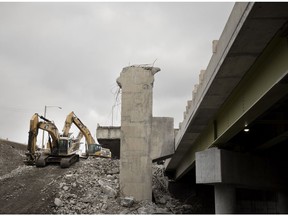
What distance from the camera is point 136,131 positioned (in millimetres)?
21328

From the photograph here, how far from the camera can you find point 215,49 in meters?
10.4

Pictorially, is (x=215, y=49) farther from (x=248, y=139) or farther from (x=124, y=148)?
(x=124, y=148)

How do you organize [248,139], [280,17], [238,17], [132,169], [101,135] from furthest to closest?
[101,135] < [132,169] < [248,139] < [238,17] < [280,17]

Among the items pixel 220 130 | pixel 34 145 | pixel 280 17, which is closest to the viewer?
pixel 280 17

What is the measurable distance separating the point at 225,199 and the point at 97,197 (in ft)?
23.3

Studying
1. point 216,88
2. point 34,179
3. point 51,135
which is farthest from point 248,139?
point 51,135

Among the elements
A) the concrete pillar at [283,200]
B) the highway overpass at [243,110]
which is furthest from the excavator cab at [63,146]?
the concrete pillar at [283,200]

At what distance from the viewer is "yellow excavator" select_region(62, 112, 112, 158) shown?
3070cm

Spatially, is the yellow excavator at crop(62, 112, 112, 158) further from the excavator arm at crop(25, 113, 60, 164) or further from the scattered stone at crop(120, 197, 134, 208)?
the scattered stone at crop(120, 197, 134, 208)

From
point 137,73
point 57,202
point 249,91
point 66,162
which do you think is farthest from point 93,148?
point 249,91

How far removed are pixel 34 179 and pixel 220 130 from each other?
13.5 m

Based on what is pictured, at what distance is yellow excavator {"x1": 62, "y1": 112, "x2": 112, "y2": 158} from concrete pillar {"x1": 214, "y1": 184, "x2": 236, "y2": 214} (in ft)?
55.5

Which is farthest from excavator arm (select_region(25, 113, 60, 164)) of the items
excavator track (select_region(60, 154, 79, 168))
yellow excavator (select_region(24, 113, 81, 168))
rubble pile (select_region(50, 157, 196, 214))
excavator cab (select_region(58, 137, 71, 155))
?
rubble pile (select_region(50, 157, 196, 214))

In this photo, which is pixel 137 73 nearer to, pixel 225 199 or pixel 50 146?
pixel 225 199
